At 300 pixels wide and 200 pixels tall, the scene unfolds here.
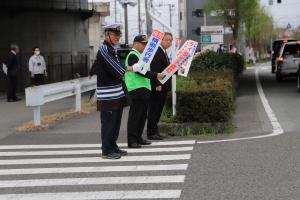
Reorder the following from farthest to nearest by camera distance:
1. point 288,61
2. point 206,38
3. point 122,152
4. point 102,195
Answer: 1. point 206,38
2. point 288,61
3. point 122,152
4. point 102,195

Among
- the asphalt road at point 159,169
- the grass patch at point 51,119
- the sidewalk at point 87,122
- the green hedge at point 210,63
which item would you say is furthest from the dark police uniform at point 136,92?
the green hedge at point 210,63

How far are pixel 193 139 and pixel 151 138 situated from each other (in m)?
0.72

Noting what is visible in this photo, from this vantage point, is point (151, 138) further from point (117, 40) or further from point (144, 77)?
point (117, 40)

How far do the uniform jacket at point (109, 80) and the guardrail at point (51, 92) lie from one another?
12.2ft

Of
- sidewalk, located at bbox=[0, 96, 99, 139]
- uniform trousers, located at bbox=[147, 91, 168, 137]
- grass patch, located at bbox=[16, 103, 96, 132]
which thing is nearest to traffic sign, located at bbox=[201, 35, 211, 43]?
sidewalk, located at bbox=[0, 96, 99, 139]

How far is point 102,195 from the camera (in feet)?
19.5

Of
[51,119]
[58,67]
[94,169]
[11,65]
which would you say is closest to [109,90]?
[94,169]

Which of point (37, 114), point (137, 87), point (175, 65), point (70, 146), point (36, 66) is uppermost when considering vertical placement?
point (175, 65)

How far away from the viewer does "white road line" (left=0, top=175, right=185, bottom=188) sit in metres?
6.49

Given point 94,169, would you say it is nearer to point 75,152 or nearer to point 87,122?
point 75,152

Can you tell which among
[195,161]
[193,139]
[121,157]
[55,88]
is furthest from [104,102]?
[55,88]

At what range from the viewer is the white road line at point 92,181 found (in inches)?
256

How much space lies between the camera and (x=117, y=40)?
7.86 m

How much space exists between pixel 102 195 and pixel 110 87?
87.3 inches
